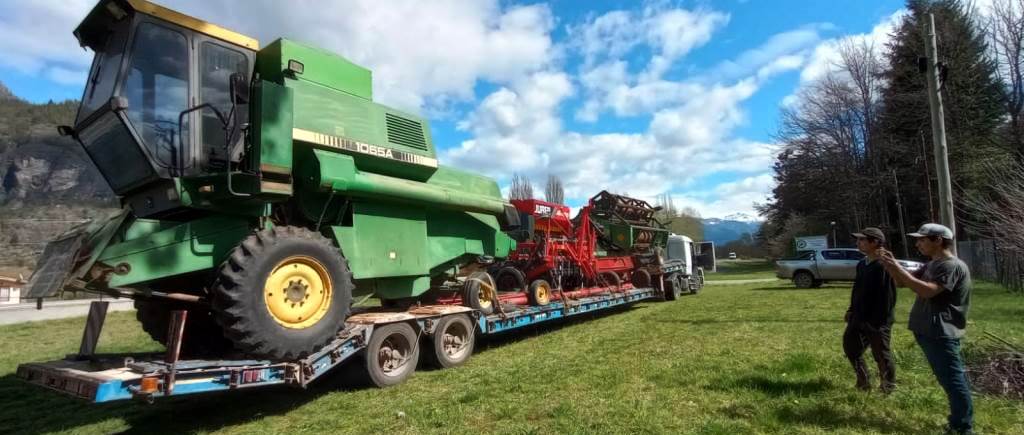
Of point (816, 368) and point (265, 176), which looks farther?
point (816, 368)

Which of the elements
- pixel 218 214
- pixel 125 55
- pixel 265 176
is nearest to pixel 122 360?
pixel 218 214

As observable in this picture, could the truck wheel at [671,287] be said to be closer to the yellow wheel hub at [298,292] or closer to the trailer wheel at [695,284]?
the trailer wheel at [695,284]

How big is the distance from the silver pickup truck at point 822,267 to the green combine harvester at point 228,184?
1969 centimetres

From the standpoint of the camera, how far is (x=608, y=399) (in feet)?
19.6

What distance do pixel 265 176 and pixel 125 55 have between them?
1.69 meters

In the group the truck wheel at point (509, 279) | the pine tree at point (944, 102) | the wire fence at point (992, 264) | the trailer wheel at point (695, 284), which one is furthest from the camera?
the pine tree at point (944, 102)

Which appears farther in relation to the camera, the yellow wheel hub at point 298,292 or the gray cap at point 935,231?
the yellow wheel hub at point 298,292

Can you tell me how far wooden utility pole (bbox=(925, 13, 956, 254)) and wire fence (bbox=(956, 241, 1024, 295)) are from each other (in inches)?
343

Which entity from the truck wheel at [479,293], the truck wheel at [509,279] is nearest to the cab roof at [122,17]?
the truck wheel at [479,293]

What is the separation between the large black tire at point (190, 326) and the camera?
693 centimetres

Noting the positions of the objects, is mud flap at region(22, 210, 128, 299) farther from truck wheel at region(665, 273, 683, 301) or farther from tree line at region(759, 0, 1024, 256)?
tree line at region(759, 0, 1024, 256)

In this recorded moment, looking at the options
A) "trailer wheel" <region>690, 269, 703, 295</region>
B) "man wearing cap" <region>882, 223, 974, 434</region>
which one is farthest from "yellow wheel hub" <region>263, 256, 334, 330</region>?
"trailer wheel" <region>690, 269, 703, 295</region>

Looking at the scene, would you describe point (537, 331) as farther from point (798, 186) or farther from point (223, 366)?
point (798, 186)

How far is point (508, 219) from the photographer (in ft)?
33.7
